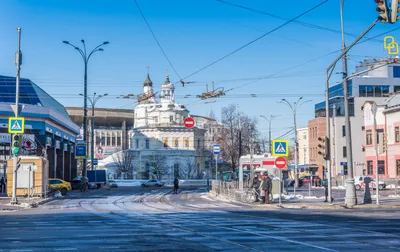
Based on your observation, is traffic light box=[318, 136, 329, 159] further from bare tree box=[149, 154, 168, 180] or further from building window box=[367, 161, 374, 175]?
bare tree box=[149, 154, 168, 180]

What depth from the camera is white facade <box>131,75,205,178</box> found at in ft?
419

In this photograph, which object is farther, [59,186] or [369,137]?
[369,137]

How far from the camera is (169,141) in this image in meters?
136

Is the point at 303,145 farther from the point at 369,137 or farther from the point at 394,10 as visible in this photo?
the point at 394,10

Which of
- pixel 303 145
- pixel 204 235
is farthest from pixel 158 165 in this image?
pixel 204 235

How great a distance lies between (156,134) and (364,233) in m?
120

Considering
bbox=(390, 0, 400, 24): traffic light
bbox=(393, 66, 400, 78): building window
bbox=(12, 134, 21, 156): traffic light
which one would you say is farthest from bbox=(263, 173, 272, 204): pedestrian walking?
bbox=(393, 66, 400, 78): building window

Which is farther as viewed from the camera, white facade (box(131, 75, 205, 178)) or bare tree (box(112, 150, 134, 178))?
white facade (box(131, 75, 205, 178))

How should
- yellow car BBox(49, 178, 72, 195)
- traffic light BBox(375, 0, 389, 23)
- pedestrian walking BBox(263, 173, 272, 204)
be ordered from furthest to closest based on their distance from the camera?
yellow car BBox(49, 178, 72, 195) → pedestrian walking BBox(263, 173, 272, 204) → traffic light BBox(375, 0, 389, 23)

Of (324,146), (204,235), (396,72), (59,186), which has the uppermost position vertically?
(396,72)

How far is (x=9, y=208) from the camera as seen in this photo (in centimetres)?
3117

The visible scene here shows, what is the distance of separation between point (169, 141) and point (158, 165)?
13.6 metres

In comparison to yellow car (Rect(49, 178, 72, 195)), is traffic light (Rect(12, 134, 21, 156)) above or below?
above

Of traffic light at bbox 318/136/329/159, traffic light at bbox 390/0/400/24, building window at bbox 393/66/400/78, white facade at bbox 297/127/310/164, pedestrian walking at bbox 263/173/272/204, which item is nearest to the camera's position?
traffic light at bbox 390/0/400/24
